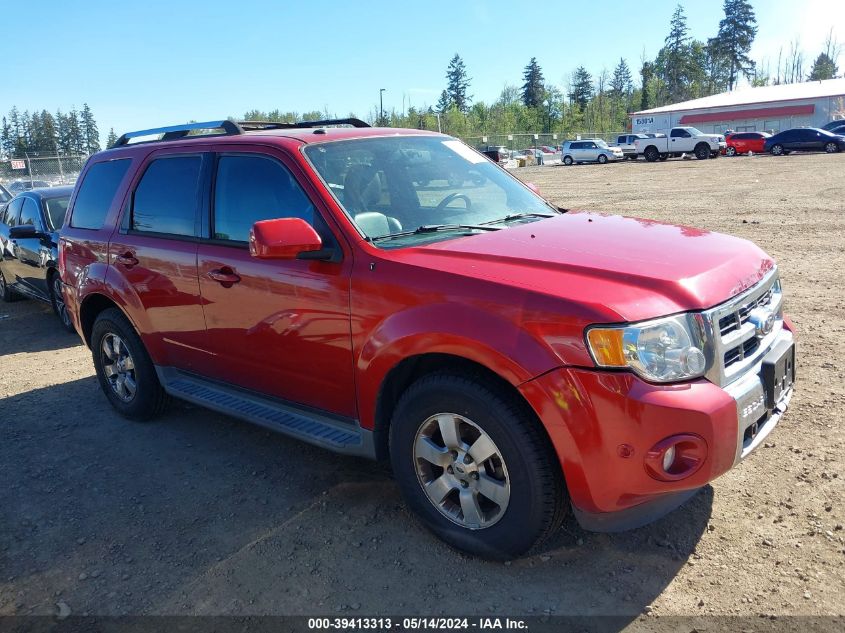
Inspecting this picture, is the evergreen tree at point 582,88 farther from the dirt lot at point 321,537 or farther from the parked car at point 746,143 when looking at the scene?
the dirt lot at point 321,537

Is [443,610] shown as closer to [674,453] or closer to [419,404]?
[419,404]

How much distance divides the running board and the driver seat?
3.36 feet

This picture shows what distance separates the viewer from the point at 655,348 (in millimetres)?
2582

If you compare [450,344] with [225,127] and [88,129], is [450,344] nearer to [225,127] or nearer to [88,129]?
[225,127]

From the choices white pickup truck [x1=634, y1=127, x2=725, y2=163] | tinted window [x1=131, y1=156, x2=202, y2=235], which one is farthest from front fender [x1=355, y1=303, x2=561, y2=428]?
white pickup truck [x1=634, y1=127, x2=725, y2=163]

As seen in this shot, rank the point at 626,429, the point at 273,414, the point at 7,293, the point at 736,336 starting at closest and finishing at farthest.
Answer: the point at 626,429 < the point at 736,336 < the point at 273,414 < the point at 7,293

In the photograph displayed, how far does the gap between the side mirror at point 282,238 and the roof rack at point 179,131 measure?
1.49 meters

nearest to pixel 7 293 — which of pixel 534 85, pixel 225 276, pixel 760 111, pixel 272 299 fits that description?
pixel 225 276

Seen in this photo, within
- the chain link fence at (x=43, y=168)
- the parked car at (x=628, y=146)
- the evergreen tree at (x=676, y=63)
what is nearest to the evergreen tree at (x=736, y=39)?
the evergreen tree at (x=676, y=63)

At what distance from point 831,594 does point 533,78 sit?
109633mm

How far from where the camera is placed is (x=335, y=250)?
3398 mm

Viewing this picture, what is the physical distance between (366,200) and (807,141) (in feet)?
132

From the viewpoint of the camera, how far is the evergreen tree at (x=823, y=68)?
372ft

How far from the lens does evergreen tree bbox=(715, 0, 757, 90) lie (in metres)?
97.1
